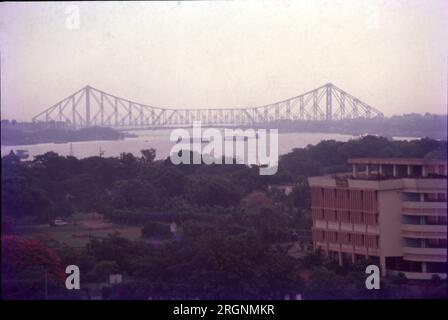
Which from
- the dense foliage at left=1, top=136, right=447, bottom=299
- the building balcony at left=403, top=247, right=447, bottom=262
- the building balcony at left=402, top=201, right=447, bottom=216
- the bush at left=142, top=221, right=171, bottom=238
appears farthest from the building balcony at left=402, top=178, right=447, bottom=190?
the bush at left=142, top=221, right=171, bottom=238

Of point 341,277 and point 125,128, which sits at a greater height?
point 125,128

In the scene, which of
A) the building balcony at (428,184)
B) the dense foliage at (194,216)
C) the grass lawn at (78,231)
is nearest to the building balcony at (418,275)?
the dense foliage at (194,216)

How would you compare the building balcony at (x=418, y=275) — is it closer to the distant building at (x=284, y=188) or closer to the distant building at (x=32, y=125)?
the distant building at (x=284, y=188)

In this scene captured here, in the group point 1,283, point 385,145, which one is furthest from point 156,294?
point 385,145

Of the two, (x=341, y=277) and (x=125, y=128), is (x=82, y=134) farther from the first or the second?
(x=341, y=277)

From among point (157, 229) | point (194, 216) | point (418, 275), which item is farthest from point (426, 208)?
point (157, 229)
